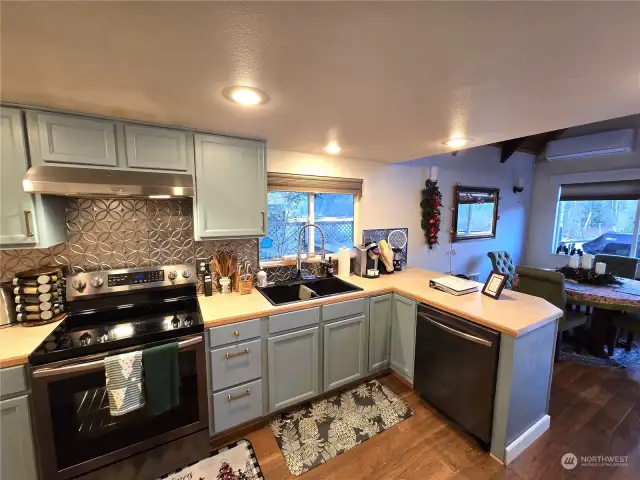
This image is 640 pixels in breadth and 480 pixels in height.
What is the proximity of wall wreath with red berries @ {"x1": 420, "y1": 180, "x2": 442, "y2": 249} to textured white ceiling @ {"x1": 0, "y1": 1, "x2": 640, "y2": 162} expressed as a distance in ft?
5.61

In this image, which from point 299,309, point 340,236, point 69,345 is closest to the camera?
point 69,345

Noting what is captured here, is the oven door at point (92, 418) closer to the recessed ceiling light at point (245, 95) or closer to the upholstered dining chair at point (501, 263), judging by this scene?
the recessed ceiling light at point (245, 95)

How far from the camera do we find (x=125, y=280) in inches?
72.3

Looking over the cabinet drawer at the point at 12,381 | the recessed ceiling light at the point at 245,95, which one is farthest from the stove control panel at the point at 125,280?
the recessed ceiling light at the point at 245,95

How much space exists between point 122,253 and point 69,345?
706 mm

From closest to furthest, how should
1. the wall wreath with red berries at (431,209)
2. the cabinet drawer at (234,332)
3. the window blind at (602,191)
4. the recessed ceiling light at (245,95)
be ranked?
the recessed ceiling light at (245,95), the cabinet drawer at (234,332), the wall wreath with red berries at (431,209), the window blind at (602,191)

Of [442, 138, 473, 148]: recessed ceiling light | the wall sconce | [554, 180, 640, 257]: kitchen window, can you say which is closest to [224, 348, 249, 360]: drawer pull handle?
[442, 138, 473, 148]: recessed ceiling light

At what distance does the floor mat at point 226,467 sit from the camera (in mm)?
1577

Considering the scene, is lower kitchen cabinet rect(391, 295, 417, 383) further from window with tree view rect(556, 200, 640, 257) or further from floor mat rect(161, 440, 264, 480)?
window with tree view rect(556, 200, 640, 257)

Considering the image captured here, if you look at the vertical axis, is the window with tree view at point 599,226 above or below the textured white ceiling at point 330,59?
below

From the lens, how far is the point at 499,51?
0.92m

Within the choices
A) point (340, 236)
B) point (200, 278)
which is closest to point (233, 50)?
point (200, 278)

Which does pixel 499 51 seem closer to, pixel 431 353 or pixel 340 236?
pixel 431 353

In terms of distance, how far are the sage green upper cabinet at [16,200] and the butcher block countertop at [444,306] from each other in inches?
38.4
